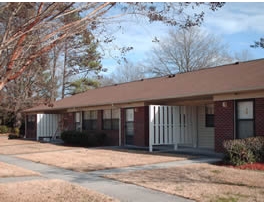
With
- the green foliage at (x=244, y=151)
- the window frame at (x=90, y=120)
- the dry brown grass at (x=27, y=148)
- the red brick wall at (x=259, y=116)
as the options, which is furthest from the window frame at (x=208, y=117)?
the dry brown grass at (x=27, y=148)

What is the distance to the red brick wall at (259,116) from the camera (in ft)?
50.3

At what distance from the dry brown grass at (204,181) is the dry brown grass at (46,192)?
5.39 feet

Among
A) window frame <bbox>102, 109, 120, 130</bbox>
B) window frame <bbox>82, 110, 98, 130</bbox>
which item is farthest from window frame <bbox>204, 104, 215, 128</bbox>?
window frame <bbox>82, 110, 98, 130</bbox>

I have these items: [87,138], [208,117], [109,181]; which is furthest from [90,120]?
[109,181]

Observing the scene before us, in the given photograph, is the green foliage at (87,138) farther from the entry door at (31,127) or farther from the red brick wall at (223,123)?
the entry door at (31,127)

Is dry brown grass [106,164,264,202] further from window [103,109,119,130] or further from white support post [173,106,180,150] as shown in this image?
window [103,109,119,130]

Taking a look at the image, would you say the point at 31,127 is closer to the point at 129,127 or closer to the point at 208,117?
the point at 129,127

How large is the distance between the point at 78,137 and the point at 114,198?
648 inches

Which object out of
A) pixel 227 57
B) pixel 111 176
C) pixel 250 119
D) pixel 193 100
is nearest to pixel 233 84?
pixel 250 119

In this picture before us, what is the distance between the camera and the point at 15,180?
11.4 m

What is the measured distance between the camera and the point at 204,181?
10.6 meters

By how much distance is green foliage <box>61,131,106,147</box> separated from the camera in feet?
79.5

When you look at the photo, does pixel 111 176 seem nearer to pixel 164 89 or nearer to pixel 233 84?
pixel 233 84

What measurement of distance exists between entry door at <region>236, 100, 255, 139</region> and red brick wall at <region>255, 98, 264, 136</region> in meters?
0.29
